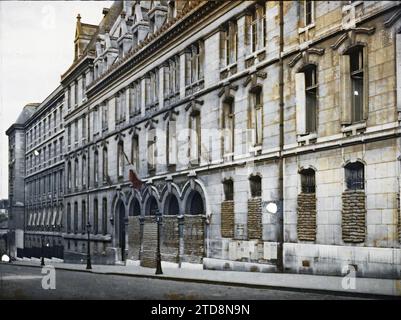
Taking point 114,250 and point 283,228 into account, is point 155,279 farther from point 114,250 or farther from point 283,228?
point 283,228

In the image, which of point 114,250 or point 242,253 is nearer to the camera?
point 242,253

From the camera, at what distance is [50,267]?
1748 cm

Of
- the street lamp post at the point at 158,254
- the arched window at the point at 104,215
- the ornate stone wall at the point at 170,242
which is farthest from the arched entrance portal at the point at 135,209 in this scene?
the ornate stone wall at the point at 170,242

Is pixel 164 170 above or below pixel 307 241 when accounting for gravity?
above

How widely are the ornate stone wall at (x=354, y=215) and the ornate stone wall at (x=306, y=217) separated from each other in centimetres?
130

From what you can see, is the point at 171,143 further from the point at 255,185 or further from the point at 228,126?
the point at 255,185

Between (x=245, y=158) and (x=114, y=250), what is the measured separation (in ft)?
19.7

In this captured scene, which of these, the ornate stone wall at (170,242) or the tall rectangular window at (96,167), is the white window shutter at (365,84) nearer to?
the tall rectangular window at (96,167)

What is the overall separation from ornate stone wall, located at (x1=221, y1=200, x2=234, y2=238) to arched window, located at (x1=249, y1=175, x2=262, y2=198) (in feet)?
2.85

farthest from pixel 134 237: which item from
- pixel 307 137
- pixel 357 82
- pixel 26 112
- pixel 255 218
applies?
pixel 357 82

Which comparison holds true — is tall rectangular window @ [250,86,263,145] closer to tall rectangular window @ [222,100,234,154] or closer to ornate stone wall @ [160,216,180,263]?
tall rectangular window @ [222,100,234,154]

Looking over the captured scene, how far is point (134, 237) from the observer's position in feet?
70.9

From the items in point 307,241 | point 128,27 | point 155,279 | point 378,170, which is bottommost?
point 155,279
